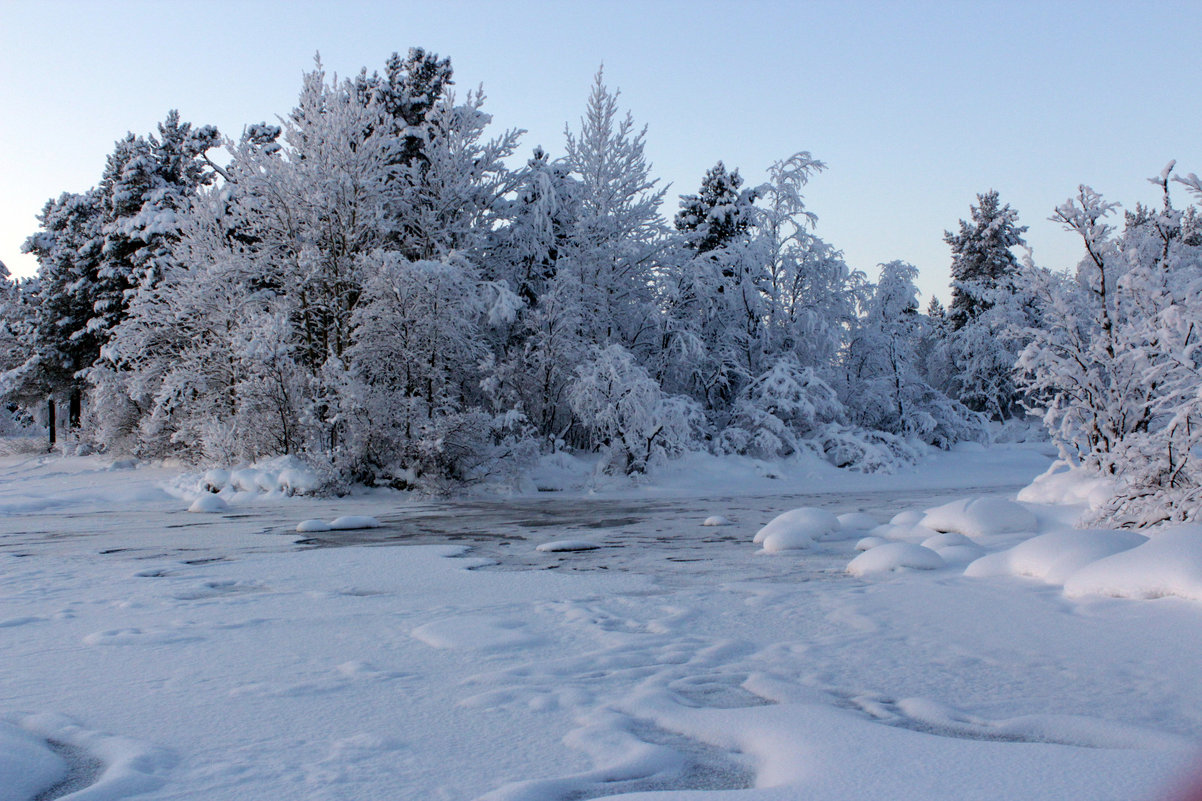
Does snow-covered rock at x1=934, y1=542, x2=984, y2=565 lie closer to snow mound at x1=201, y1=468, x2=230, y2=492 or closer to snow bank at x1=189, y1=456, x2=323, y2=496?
snow bank at x1=189, y1=456, x2=323, y2=496

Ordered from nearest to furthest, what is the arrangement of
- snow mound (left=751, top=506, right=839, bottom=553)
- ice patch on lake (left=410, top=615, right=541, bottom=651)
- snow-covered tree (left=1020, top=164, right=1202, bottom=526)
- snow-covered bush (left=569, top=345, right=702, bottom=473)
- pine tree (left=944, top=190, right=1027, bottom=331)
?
1. ice patch on lake (left=410, top=615, right=541, bottom=651)
2. snow-covered tree (left=1020, top=164, right=1202, bottom=526)
3. snow mound (left=751, top=506, right=839, bottom=553)
4. snow-covered bush (left=569, top=345, right=702, bottom=473)
5. pine tree (left=944, top=190, right=1027, bottom=331)

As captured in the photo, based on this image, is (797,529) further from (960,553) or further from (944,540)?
(960,553)

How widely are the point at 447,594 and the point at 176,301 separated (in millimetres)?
17733

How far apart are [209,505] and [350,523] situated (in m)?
4.75

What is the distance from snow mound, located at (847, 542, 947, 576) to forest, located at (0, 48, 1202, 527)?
486 cm

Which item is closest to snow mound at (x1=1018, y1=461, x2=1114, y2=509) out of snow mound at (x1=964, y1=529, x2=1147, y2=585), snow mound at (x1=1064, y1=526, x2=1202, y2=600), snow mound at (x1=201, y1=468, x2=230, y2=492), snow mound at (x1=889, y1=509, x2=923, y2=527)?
snow mound at (x1=889, y1=509, x2=923, y2=527)

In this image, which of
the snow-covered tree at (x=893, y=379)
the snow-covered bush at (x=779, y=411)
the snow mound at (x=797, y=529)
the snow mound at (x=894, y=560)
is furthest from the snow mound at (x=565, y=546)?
the snow-covered tree at (x=893, y=379)

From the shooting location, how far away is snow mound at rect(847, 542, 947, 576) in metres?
7.21

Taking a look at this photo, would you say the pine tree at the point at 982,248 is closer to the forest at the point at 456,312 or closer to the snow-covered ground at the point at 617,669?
the forest at the point at 456,312

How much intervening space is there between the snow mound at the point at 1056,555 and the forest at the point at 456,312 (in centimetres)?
473

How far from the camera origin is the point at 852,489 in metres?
19.6

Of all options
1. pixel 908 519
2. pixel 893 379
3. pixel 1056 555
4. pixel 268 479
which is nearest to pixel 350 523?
pixel 268 479

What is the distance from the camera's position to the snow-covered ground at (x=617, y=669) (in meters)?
2.91

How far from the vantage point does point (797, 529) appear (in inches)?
368
